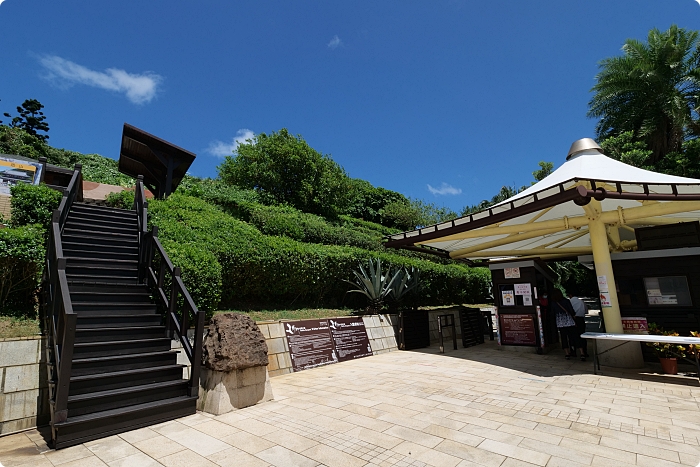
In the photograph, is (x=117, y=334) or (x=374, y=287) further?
(x=374, y=287)

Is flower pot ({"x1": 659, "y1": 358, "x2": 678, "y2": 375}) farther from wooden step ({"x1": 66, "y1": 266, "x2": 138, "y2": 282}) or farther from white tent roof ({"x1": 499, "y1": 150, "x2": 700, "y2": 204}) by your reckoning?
wooden step ({"x1": 66, "y1": 266, "x2": 138, "y2": 282})

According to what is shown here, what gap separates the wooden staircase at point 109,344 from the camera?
331 centimetres

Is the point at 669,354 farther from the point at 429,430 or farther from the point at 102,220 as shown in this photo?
the point at 102,220

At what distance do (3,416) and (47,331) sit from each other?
3.76ft

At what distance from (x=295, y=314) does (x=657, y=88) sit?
26620 mm

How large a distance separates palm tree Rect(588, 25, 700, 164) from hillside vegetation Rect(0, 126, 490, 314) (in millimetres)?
15738

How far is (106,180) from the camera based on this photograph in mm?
21328

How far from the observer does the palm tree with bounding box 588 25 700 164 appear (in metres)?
20.6

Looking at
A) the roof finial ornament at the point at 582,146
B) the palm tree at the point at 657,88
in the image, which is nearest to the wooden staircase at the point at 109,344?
the roof finial ornament at the point at 582,146

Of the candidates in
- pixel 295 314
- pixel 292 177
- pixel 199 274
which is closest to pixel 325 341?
pixel 295 314

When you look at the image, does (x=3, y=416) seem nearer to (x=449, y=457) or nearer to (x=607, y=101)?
(x=449, y=457)

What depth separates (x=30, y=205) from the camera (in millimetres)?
6367

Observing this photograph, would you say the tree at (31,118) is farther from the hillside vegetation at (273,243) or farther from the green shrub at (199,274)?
the green shrub at (199,274)

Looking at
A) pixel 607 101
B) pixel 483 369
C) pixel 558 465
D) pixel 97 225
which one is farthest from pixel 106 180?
pixel 607 101
